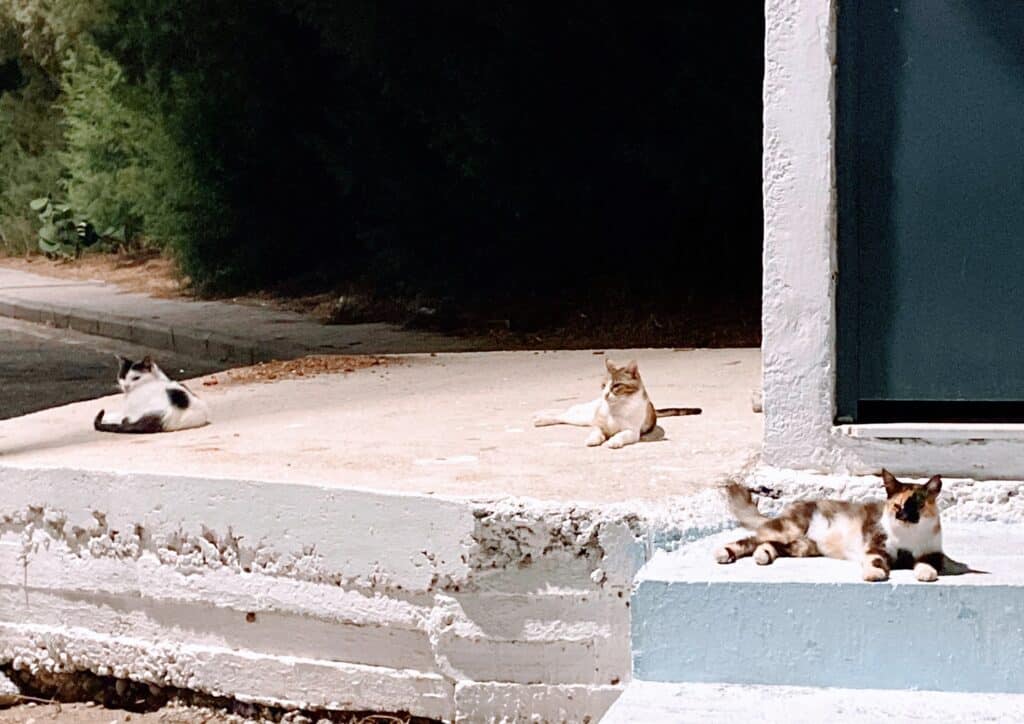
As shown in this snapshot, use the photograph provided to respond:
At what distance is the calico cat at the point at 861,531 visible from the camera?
3.98 meters

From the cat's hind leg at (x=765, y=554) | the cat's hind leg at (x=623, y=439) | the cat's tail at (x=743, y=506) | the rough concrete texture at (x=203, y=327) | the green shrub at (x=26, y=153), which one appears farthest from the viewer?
the green shrub at (x=26, y=153)

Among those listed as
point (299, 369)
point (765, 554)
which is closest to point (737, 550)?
point (765, 554)

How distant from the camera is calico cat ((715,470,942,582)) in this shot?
3977mm

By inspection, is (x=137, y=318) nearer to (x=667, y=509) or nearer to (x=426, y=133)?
(x=426, y=133)

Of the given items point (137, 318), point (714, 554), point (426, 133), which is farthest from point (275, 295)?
point (714, 554)

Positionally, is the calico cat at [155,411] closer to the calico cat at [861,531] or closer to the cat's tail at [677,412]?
the cat's tail at [677,412]

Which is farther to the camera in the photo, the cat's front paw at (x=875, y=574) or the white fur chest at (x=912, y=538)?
the white fur chest at (x=912, y=538)

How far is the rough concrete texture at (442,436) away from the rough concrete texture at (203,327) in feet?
16.2

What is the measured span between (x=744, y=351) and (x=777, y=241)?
12.1 ft

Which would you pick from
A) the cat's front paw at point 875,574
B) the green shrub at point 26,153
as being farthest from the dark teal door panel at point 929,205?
the green shrub at point 26,153

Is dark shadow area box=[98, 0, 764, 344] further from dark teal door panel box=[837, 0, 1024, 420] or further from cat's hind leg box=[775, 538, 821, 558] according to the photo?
cat's hind leg box=[775, 538, 821, 558]

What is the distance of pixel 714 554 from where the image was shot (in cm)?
419

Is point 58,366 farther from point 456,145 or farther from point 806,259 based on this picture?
point 806,259

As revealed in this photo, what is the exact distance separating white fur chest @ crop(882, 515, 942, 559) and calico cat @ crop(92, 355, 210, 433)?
3.13 metres
